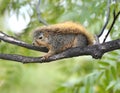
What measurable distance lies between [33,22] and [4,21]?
1024 millimetres

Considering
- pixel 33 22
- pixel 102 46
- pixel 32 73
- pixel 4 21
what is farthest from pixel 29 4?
pixel 32 73

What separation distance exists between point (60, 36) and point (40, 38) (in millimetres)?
116

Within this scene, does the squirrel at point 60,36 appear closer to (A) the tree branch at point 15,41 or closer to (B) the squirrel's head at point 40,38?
(B) the squirrel's head at point 40,38

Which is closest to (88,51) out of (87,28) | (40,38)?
(40,38)

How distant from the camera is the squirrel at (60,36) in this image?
224 cm

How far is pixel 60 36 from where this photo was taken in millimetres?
2295

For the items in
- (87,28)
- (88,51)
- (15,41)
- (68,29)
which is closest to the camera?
(88,51)

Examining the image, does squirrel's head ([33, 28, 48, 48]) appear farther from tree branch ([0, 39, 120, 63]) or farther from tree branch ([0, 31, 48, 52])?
tree branch ([0, 39, 120, 63])

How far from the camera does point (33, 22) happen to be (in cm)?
375

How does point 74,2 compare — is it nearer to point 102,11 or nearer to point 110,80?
point 102,11

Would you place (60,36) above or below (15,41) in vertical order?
below

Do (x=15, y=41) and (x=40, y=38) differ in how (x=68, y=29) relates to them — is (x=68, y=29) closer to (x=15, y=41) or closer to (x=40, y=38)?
(x=40, y=38)

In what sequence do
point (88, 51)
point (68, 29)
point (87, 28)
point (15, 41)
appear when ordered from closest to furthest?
point (88, 51) < point (15, 41) < point (68, 29) < point (87, 28)

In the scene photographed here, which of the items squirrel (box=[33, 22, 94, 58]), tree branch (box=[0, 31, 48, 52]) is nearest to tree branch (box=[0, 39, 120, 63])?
tree branch (box=[0, 31, 48, 52])
